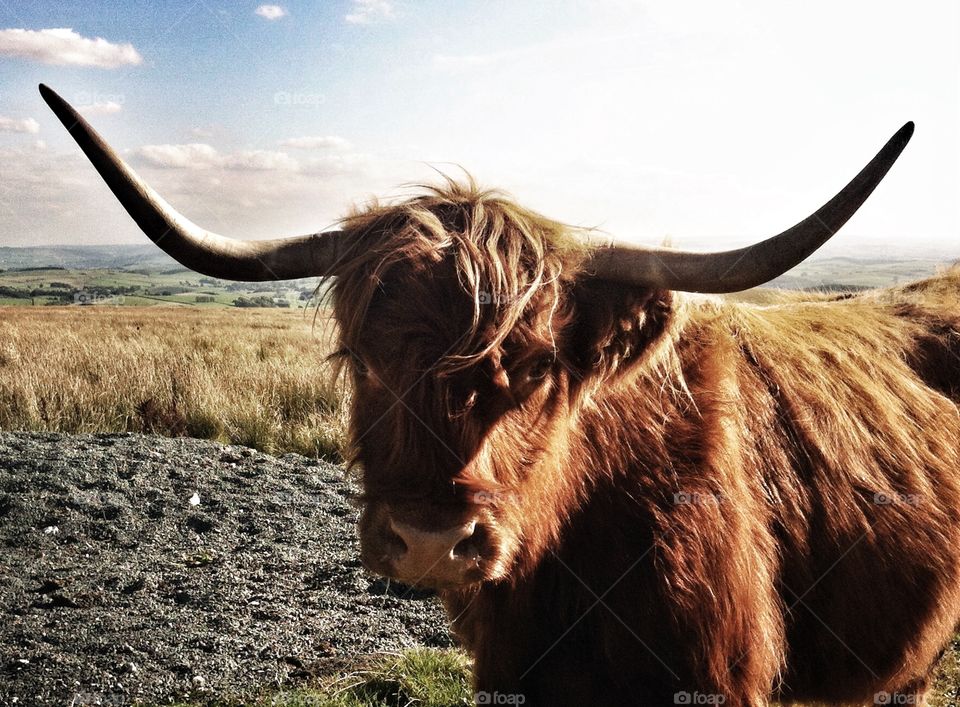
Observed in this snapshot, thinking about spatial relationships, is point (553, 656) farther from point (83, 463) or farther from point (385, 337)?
point (83, 463)

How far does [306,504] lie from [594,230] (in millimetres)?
4437

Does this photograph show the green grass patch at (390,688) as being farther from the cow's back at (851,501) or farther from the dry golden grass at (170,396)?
the dry golden grass at (170,396)

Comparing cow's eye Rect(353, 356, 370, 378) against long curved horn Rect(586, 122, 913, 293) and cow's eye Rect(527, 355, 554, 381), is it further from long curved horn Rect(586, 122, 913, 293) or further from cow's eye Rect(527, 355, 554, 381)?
long curved horn Rect(586, 122, 913, 293)

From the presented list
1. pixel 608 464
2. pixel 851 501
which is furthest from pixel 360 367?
pixel 851 501

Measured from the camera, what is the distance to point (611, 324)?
7.70ft

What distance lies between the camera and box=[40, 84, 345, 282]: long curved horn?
1998mm

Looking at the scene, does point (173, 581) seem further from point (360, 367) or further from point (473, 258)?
point (473, 258)

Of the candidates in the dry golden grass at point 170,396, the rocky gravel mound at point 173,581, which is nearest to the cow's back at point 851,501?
the rocky gravel mound at point 173,581

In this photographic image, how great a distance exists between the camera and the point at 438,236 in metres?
A: 2.41

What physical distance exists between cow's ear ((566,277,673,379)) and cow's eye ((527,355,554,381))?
0.36ft

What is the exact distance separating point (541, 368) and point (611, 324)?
28 centimetres

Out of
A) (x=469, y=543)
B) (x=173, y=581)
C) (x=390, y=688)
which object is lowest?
(x=390, y=688)

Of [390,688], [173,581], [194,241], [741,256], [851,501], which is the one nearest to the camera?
[741,256]

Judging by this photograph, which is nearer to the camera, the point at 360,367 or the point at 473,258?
the point at 473,258
